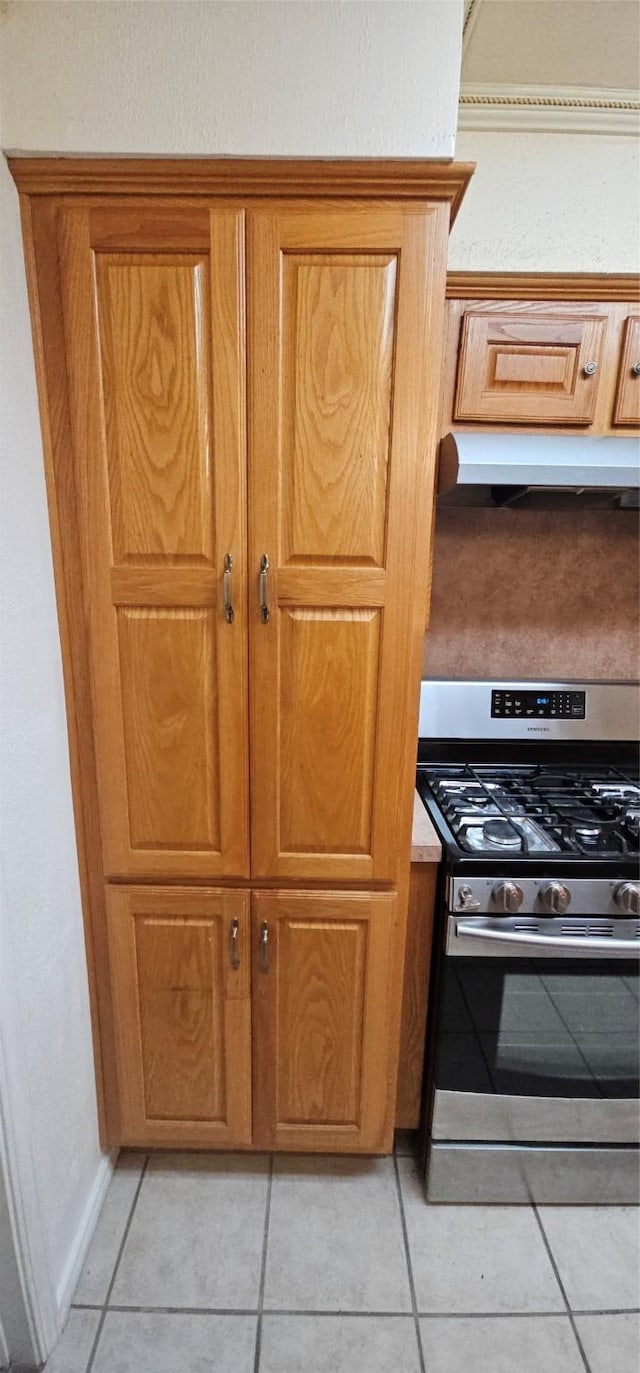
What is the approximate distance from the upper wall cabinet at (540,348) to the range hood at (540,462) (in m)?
0.13

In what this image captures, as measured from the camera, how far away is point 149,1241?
1279mm

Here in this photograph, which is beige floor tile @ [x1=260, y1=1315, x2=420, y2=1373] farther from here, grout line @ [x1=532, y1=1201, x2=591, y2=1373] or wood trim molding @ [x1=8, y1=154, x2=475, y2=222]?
wood trim molding @ [x1=8, y1=154, x2=475, y2=222]

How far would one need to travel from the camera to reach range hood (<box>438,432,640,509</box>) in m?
1.15

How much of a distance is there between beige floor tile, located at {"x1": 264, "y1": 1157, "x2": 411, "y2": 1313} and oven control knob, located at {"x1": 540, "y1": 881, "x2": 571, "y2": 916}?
32.6 inches

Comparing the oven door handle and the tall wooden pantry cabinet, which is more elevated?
the tall wooden pantry cabinet

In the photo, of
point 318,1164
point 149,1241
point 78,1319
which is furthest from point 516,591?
point 78,1319

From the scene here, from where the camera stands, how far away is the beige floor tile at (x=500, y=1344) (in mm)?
1105

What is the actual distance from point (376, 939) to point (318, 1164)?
0.67m

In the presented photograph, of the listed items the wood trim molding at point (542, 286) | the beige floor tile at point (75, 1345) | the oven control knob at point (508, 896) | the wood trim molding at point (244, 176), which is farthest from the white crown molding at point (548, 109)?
the beige floor tile at point (75, 1345)

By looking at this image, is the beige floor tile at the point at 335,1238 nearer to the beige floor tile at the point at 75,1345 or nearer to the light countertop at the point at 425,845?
the beige floor tile at the point at 75,1345

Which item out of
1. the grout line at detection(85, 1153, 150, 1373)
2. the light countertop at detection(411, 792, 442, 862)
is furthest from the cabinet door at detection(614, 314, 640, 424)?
the grout line at detection(85, 1153, 150, 1373)

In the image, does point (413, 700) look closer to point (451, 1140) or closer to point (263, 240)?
point (263, 240)

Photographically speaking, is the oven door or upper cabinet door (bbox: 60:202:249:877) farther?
the oven door

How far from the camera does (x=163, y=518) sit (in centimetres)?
108
